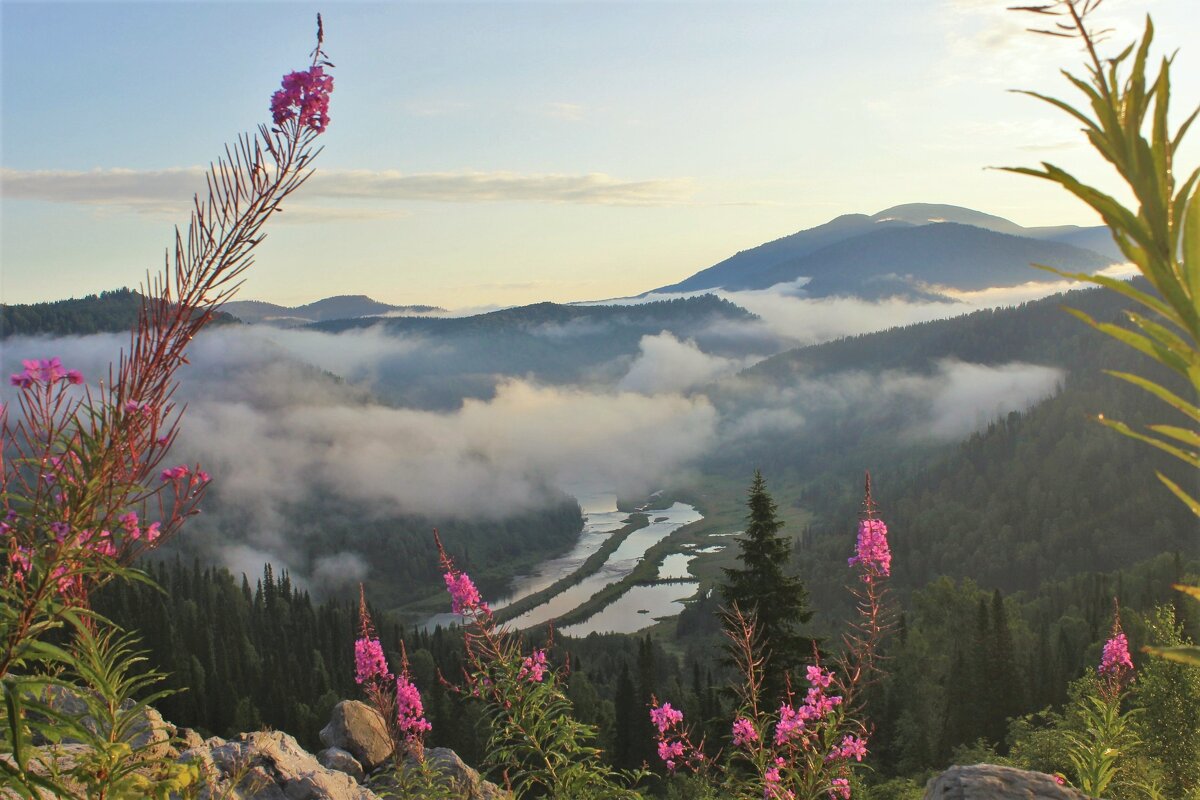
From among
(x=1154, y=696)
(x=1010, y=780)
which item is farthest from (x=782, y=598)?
(x=1010, y=780)

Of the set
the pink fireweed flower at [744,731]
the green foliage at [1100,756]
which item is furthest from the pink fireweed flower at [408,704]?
the green foliage at [1100,756]

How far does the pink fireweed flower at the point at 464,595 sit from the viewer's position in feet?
28.0

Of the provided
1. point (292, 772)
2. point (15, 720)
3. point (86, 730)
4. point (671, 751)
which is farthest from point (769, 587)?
point (15, 720)

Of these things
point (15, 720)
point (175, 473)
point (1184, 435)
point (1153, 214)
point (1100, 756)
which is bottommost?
point (1100, 756)

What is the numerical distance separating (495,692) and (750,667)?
2370mm

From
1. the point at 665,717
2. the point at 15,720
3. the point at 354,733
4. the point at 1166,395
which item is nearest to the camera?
the point at 1166,395

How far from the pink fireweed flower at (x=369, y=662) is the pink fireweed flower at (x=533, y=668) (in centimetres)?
213

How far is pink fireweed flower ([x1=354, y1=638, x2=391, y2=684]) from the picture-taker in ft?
31.6

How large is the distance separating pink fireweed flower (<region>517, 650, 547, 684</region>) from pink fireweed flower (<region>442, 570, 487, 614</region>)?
63 centimetres

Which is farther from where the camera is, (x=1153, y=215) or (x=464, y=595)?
(x=464, y=595)

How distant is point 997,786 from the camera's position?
7492 millimetres

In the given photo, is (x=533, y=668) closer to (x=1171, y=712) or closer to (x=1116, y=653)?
(x=1116, y=653)

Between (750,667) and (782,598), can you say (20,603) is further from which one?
(782,598)

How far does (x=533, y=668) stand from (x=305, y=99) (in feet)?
20.1
